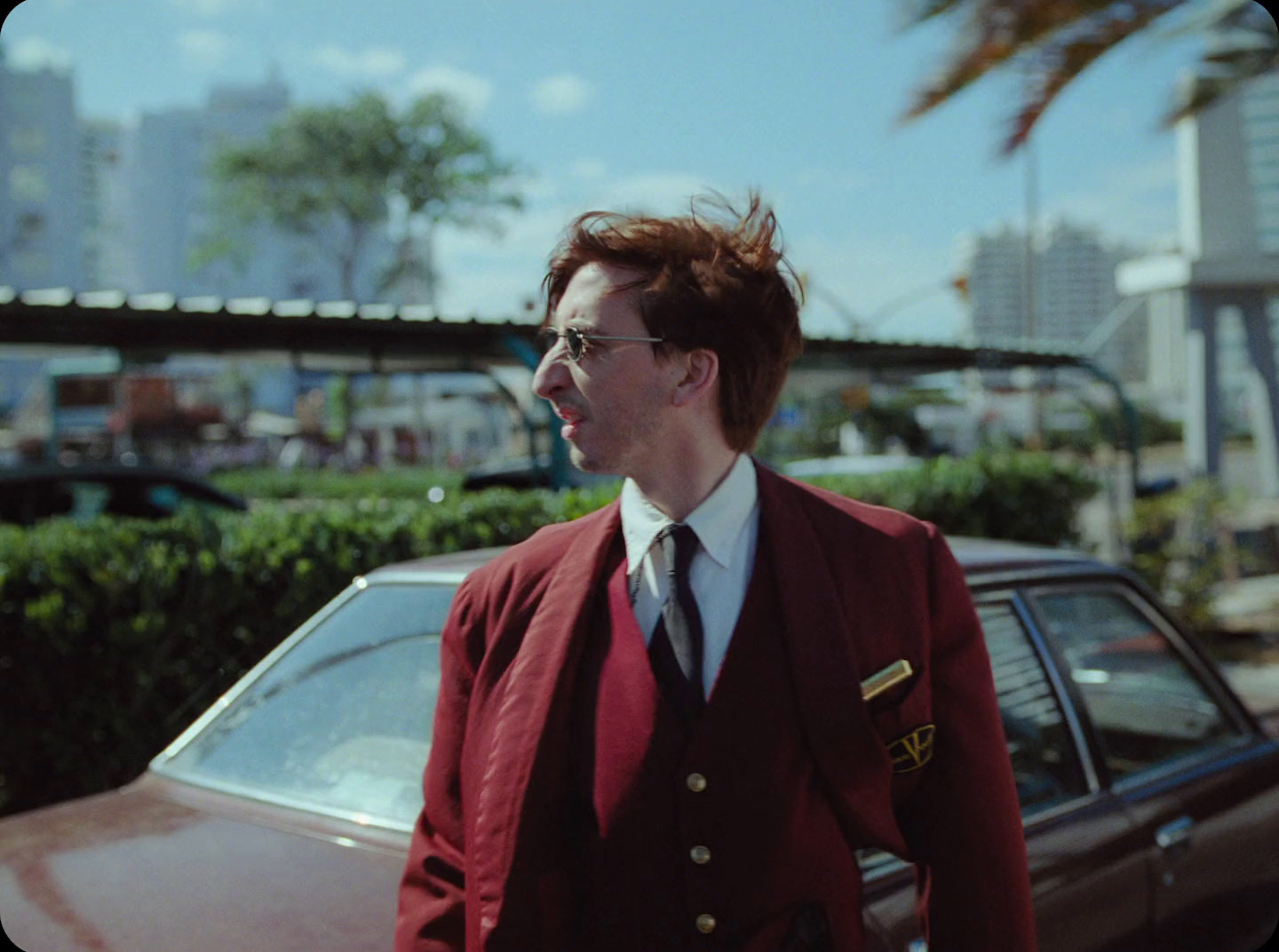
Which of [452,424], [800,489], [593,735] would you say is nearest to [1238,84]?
[800,489]

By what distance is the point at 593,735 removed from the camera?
177 centimetres

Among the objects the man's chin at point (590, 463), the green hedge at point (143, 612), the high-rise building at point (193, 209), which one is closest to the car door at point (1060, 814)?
the man's chin at point (590, 463)

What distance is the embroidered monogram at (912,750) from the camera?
1792 mm

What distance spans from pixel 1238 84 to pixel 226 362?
25.5ft

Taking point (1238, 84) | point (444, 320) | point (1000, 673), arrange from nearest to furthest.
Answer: point (1000, 673)
point (1238, 84)
point (444, 320)

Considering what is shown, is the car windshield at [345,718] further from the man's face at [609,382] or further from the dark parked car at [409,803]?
the man's face at [609,382]

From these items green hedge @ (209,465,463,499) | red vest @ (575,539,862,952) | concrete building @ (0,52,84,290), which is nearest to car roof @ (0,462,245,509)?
red vest @ (575,539,862,952)

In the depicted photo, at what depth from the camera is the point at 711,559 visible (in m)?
1.87

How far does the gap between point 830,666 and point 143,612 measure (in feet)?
12.3

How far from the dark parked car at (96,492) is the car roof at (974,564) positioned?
6.67 meters

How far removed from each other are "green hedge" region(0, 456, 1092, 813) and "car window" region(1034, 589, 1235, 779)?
1.97m

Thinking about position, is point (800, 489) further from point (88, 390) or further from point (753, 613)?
point (88, 390)

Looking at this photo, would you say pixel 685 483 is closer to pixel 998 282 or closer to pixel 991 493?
pixel 991 493

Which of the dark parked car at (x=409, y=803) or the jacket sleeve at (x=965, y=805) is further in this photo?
the dark parked car at (x=409, y=803)
